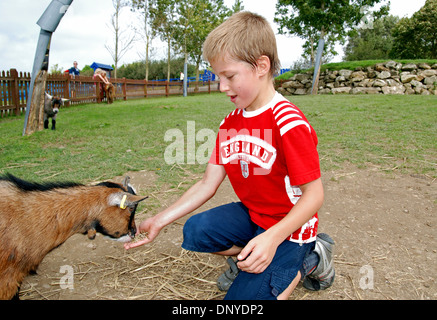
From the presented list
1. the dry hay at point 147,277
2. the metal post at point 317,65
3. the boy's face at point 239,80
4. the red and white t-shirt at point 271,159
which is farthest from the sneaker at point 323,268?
the metal post at point 317,65

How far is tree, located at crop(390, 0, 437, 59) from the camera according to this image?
30672mm

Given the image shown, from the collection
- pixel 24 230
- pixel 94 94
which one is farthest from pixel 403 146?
pixel 94 94

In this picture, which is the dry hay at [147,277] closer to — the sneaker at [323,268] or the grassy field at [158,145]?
the sneaker at [323,268]

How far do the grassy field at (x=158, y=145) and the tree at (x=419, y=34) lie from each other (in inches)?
1072

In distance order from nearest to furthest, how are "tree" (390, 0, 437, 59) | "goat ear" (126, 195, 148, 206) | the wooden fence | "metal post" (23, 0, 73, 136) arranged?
"goat ear" (126, 195, 148, 206) < "metal post" (23, 0, 73, 136) < the wooden fence < "tree" (390, 0, 437, 59)

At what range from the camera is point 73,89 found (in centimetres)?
1761

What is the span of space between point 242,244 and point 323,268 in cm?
61

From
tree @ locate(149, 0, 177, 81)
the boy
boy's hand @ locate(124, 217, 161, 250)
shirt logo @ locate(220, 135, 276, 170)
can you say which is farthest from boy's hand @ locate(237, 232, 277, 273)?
tree @ locate(149, 0, 177, 81)

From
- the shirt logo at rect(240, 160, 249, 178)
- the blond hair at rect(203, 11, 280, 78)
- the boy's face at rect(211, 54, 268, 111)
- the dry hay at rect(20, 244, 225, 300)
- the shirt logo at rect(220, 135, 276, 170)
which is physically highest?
the blond hair at rect(203, 11, 280, 78)

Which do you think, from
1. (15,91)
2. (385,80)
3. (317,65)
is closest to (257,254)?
(15,91)

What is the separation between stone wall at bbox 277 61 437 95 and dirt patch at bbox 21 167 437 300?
1598 centimetres

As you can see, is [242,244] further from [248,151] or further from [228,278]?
[248,151]

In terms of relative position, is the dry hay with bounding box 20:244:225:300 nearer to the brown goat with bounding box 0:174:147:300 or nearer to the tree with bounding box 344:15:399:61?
the brown goat with bounding box 0:174:147:300

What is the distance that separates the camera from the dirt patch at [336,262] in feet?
8.21
